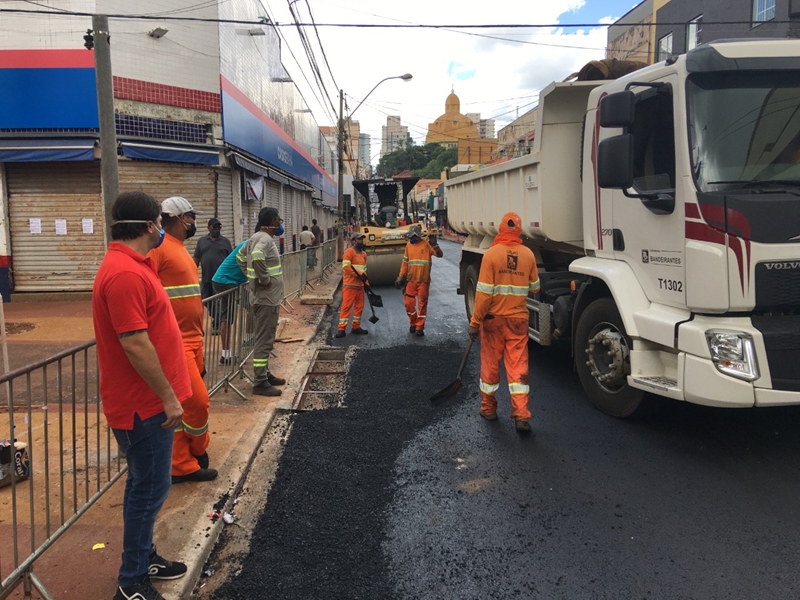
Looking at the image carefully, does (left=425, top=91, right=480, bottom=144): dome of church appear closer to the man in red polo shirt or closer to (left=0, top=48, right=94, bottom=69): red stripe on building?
(left=0, top=48, right=94, bottom=69): red stripe on building

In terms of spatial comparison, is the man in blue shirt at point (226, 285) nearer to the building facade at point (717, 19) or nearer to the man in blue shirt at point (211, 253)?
the man in blue shirt at point (211, 253)

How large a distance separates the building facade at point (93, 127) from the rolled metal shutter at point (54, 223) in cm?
2

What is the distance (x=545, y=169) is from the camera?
6207mm

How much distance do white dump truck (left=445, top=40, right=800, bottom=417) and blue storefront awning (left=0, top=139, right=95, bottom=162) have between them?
9.89 metres

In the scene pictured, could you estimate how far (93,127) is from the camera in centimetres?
1159

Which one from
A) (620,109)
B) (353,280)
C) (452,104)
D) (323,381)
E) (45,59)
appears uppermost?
(452,104)

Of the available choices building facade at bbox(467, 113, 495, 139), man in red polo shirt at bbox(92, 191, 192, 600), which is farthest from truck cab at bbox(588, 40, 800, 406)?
building facade at bbox(467, 113, 495, 139)

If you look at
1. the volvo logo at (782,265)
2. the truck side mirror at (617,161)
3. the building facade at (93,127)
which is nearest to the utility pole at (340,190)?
the building facade at (93,127)

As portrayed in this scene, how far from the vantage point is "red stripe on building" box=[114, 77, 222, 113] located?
12.0 meters

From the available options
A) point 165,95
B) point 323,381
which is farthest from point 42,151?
point 323,381

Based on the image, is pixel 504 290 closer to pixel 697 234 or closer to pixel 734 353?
pixel 697 234

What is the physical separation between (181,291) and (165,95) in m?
9.96

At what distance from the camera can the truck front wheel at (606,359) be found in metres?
4.90

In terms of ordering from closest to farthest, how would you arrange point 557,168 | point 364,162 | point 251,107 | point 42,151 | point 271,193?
point 557,168
point 42,151
point 251,107
point 271,193
point 364,162
